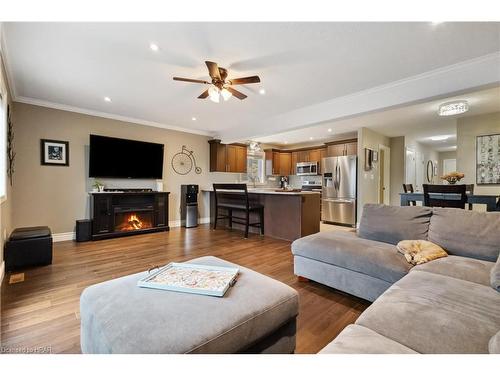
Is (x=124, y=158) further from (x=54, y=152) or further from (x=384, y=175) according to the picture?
(x=384, y=175)

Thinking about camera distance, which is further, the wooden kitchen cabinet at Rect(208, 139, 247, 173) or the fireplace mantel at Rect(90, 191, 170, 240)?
the wooden kitchen cabinet at Rect(208, 139, 247, 173)

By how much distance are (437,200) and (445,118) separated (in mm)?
2881

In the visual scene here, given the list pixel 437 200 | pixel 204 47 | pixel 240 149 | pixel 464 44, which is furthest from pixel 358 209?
pixel 204 47

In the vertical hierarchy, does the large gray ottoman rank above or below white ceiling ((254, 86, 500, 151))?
below

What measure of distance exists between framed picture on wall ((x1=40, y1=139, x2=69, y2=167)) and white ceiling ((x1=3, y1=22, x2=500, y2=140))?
66 cm

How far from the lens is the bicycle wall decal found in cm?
558

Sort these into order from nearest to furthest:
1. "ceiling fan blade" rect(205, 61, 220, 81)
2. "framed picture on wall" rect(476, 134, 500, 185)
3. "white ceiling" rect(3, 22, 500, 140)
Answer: "white ceiling" rect(3, 22, 500, 140), "ceiling fan blade" rect(205, 61, 220, 81), "framed picture on wall" rect(476, 134, 500, 185)

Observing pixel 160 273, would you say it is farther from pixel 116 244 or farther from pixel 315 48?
pixel 116 244

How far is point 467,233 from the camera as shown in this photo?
1.88 metres

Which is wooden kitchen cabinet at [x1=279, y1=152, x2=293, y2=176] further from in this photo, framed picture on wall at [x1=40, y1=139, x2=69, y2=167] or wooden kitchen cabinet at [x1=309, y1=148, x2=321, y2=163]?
framed picture on wall at [x1=40, y1=139, x2=69, y2=167]

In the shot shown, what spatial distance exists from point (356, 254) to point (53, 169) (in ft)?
15.8

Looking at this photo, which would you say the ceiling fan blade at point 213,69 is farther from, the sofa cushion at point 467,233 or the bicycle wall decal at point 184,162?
the bicycle wall decal at point 184,162

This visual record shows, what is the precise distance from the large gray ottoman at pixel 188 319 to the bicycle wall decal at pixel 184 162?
4507mm

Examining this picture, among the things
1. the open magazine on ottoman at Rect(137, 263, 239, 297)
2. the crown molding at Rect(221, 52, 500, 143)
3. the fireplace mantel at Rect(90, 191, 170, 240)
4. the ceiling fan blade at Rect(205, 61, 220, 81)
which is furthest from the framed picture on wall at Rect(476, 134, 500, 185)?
the fireplace mantel at Rect(90, 191, 170, 240)
